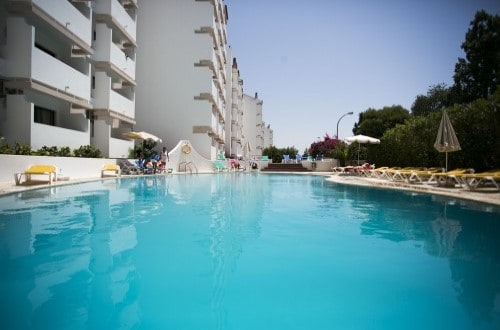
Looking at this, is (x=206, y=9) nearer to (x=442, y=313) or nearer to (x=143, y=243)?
(x=143, y=243)

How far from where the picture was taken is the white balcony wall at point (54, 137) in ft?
45.9

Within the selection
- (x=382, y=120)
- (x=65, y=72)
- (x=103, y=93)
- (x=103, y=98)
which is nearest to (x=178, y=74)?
(x=103, y=93)

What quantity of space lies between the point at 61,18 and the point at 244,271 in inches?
682

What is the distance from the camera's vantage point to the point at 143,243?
4910mm

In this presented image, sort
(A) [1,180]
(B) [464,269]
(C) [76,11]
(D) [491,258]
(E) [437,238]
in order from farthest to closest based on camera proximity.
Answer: (C) [76,11], (A) [1,180], (E) [437,238], (D) [491,258], (B) [464,269]

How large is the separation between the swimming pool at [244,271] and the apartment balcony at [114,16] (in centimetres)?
1730

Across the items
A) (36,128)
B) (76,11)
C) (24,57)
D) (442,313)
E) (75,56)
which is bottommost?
(442,313)

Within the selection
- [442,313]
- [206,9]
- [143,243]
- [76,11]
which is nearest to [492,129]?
[442,313]

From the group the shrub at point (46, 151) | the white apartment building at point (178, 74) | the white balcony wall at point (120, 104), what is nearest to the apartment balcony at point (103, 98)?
the white balcony wall at point (120, 104)

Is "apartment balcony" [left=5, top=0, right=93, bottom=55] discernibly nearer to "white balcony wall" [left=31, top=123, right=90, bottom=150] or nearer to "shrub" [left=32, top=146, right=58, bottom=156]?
"white balcony wall" [left=31, top=123, right=90, bottom=150]

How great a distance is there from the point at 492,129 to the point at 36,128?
19.8m

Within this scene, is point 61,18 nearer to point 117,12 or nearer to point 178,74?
point 117,12

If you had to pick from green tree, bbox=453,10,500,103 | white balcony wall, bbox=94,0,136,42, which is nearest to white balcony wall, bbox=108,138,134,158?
white balcony wall, bbox=94,0,136,42

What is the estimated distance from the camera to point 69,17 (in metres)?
16.5
